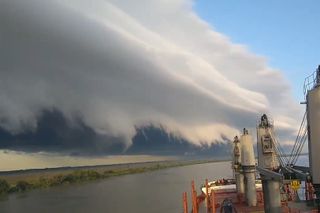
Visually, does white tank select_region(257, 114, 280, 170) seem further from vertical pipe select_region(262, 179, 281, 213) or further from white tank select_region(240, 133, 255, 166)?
white tank select_region(240, 133, 255, 166)

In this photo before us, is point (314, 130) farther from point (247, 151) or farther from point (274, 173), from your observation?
point (247, 151)

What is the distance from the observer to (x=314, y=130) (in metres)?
17.5

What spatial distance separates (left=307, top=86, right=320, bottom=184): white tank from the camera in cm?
1738

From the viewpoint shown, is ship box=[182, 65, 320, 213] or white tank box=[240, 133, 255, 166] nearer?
ship box=[182, 65, 320, 213]

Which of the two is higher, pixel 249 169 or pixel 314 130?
pixel 314 130

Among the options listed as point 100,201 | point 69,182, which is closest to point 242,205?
point 100,201

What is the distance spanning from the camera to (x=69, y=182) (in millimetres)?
134625

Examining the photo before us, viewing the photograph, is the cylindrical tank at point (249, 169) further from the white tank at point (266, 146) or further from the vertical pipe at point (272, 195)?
the vertical pipe at point (272, 195)

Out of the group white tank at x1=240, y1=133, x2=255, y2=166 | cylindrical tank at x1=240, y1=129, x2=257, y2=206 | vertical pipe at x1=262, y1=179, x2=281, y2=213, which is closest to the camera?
vertical pipe at x1=262, y1=179, x2=281, y2=213

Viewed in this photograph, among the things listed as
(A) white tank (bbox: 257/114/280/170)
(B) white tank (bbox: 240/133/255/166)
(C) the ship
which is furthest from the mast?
(B) white tank (bbox: 240/133/255/166)

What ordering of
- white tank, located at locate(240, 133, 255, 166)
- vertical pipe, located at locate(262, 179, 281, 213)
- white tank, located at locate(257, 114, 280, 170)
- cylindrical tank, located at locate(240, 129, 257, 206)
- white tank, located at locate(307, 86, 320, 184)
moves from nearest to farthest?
white tank, located at locate(307, 86, 320, 184)
vertical pipe, located at locate(262, 179, 281, 213)
white tank, located at locate(257, 114, 280, 170)
cylindrical tank, located at locate(240, 129, 257, 206)
white tank, located at locate(240, 133, 255, 166)

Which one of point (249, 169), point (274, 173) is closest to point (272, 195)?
point (274, 173)

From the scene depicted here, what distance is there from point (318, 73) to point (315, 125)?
2.30 meters

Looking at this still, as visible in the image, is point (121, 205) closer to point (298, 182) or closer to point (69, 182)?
point (298, 182)
